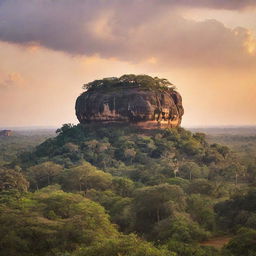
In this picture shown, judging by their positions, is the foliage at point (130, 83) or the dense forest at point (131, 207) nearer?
the dense forest at point (131, 207)

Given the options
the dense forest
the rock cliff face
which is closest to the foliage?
the rock cliff face

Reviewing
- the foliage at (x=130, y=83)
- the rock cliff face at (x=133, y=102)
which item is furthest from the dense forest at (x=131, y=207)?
the foliage at (x=130, y=83)

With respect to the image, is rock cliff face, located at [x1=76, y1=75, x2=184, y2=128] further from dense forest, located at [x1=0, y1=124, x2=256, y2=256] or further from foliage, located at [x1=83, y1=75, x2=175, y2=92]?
dense forest, located at [x1=0, y1=124, x2=256, y2=256]

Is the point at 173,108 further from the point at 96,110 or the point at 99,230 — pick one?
the point at 99,230

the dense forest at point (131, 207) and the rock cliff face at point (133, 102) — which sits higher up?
the rock cliff face at point (133, 102)

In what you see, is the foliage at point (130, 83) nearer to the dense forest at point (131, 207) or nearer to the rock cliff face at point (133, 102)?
A: the rock cliff face at point (133, 102)

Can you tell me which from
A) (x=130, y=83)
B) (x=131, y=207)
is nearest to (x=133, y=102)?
(x=130, y=83)
